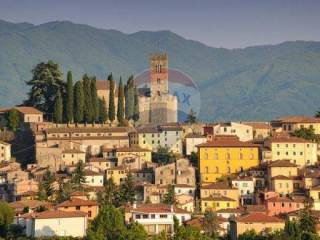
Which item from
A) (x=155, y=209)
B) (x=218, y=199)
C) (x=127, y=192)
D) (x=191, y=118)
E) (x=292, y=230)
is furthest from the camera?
(x=191, y=118)

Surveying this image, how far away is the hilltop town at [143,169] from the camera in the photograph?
51250 mm

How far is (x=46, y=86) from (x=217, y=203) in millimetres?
22102

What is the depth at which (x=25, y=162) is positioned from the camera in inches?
2640

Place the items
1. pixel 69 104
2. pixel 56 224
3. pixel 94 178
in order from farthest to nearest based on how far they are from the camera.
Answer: pixel 69 104 → pixel 94 178 → pixel 56 224

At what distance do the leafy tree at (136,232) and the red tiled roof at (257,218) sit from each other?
5.38 metres

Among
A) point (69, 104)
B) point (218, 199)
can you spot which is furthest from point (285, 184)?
point (69, 104)

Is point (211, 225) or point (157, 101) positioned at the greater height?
point (157, 101)

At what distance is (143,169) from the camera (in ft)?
208

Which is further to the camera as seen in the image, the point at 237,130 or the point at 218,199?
the point at 237,130

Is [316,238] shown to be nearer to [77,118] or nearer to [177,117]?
[77,118]

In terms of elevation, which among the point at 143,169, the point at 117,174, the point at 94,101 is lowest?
the point at 117,174

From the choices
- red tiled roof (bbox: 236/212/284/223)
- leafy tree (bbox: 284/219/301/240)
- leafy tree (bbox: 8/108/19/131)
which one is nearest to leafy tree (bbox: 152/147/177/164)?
leafy tree (bbox: 8/108/19/131)

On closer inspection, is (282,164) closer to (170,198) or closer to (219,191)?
(219,191)

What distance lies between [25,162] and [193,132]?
1268 centimetres
